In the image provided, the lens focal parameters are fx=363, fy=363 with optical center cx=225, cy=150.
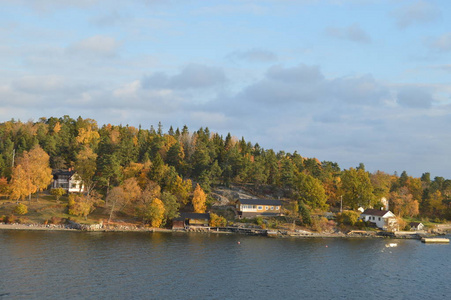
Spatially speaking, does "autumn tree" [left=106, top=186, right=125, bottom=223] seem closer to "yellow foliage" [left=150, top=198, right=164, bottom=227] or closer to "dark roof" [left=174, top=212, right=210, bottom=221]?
"yellow foliage" [left=150, top=198, right=164, bottom=227]

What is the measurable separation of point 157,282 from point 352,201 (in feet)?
288

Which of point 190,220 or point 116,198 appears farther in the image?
point 190,220

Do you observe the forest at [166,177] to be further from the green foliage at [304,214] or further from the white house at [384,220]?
the white house at [384,220]

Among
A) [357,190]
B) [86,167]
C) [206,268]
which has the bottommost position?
[206,268]

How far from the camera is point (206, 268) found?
2325 inches

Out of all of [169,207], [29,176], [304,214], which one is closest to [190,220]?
[169,207]

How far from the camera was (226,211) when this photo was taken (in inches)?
4473

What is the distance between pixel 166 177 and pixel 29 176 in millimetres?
38048

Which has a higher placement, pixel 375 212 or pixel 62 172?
pixel 62 172

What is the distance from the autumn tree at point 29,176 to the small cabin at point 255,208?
57400 millimetres

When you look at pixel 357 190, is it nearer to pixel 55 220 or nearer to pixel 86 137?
pixel 55 220

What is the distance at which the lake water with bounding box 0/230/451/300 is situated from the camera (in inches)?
1860

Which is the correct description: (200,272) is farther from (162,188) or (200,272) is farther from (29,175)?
(29,175)

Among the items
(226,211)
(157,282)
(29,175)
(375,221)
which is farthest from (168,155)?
(157,282)
